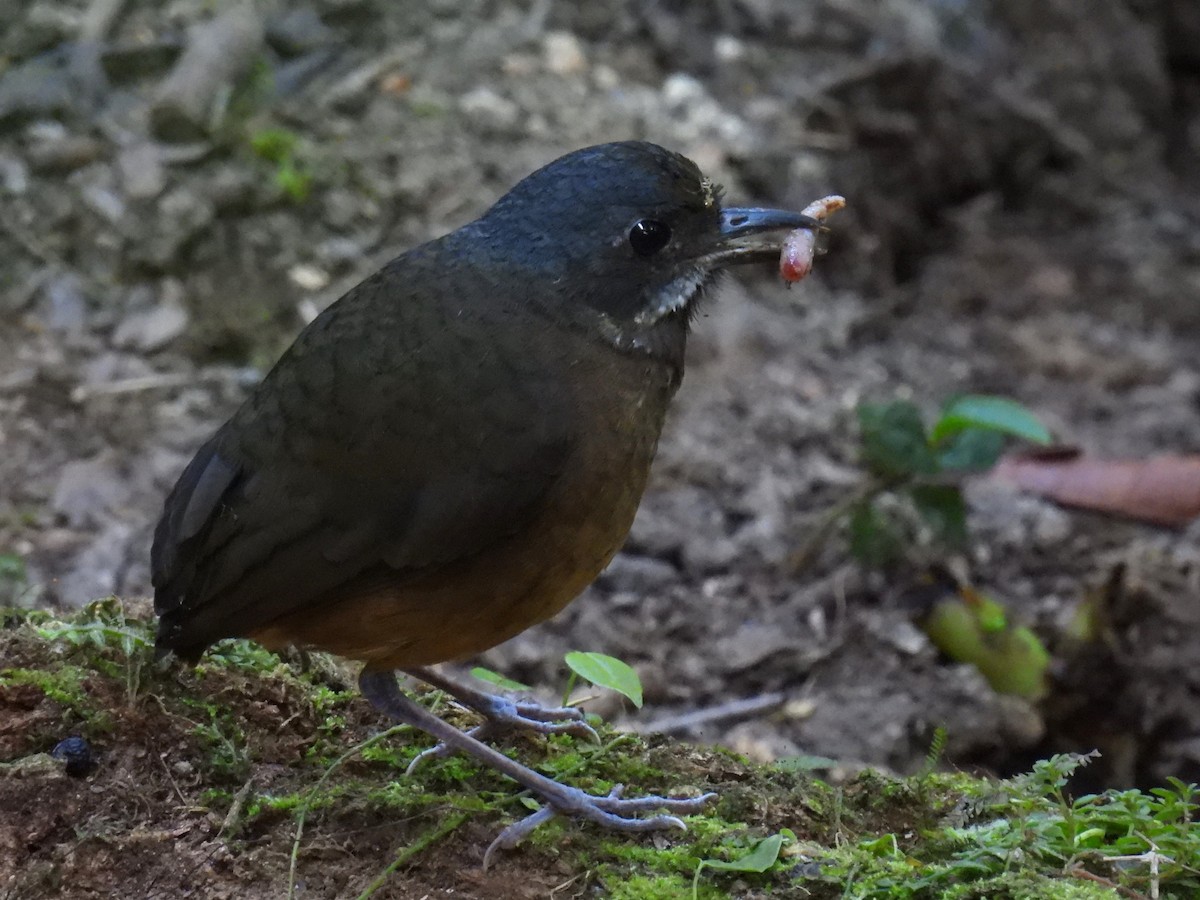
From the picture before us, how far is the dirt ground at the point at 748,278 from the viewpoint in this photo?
4457mm

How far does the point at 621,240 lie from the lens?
3158mm

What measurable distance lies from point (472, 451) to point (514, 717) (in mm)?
684

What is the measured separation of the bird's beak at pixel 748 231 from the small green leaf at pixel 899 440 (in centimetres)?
129

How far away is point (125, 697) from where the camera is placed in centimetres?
305

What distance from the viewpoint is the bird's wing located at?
115 inches

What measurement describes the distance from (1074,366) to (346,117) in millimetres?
3275

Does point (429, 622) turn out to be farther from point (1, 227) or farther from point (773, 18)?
point (773, 18)

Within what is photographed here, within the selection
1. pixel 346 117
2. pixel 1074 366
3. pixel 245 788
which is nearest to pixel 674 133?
pixel 346 117

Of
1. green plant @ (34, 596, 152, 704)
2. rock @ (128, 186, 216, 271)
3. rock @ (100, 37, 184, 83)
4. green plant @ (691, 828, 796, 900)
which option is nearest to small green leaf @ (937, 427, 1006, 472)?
green plant @ (691, 828, 796, 900)

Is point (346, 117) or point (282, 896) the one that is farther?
point (346, 117)

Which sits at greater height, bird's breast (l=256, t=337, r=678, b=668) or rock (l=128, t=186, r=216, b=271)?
rock (l=128, t=186, r=216, b=271)

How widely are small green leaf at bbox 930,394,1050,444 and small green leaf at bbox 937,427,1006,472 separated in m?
0.04

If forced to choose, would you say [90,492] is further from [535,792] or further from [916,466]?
[916,466]

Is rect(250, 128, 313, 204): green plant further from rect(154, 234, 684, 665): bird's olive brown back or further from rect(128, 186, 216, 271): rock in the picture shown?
rect(154, 234, 684, 665): bird's olive brown back
